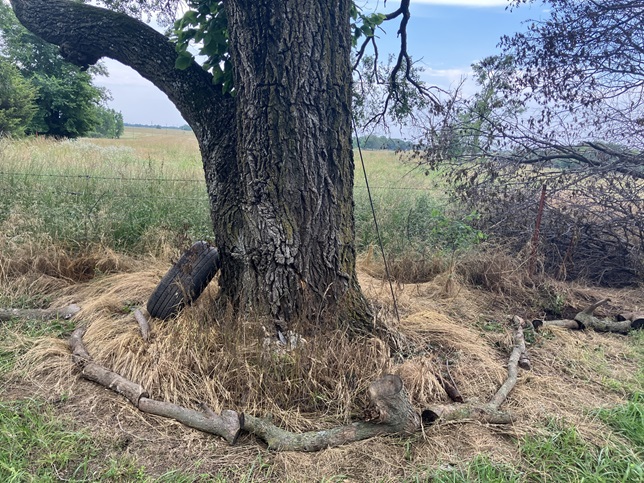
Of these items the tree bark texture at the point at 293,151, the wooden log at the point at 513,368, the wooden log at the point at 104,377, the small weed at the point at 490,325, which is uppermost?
the tree bark texture at the point at 293,151

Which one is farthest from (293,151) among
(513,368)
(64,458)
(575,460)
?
(575,460)

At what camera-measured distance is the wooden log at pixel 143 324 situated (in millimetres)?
2777

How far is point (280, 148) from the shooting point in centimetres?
247

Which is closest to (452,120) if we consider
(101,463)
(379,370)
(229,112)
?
(229,112)

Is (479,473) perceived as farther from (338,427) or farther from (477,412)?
(338,427)

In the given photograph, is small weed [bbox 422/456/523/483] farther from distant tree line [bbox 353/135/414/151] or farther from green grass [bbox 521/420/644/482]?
distant tree line [bbox 353/135/414/151]

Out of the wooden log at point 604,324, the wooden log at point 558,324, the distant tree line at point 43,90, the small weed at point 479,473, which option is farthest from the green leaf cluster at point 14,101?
the small weed at point 479,473

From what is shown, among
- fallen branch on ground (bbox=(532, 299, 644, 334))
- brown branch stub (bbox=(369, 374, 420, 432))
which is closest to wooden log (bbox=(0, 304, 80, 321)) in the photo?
brown branch stub (bbox=(369, 374, 420, 432))

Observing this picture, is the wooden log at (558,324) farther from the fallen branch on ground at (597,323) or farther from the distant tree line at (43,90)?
the distant tree line at (43,90)

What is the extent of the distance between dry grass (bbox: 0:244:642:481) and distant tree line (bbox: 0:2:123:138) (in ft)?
69.7

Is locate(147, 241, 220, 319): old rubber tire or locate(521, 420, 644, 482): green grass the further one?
locate(147, 241, 220, 319): old rubber tire

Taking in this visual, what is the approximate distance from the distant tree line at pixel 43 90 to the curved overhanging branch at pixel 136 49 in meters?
20.0

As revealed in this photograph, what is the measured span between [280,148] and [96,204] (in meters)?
3.34

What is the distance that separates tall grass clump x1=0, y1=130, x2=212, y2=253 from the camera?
14.1 ft
